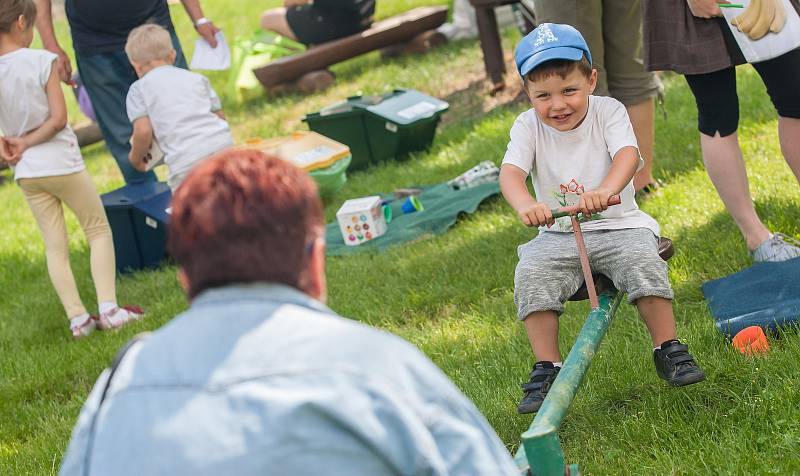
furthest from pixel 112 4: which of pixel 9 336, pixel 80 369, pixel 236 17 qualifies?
pixel 236 17

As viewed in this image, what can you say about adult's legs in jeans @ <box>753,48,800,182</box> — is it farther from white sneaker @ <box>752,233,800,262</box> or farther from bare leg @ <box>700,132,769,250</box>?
white sneaker @ <box>752,233,800,262</box>

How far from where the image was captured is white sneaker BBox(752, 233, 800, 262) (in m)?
4.20

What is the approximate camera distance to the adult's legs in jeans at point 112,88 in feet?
21.5

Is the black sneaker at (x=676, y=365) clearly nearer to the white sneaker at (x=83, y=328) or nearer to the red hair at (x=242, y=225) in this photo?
the red hair at (x=242, y=225)

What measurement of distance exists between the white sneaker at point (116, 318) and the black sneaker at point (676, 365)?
312cm

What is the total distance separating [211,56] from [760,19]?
11.4 ft

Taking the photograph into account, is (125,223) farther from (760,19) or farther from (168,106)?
(760,19)

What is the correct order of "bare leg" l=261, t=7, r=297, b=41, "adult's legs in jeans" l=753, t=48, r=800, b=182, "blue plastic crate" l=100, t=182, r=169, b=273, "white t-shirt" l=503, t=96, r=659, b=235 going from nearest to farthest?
"white t-shirt" l=503, t=96, r=659, b=235 < "adult's legs in jeans" l=753, t=48, r=800, b=182 < "blue plastic crate" l=100, t=182, r=169, b=273 < "bare leg" l=261, t=7, r=297, b=41

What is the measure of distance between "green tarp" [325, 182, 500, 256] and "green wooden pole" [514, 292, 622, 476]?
263 cm

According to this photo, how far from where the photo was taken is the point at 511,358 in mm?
3930

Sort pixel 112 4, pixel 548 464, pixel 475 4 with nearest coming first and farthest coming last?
pixel 548 464
pixel 112 4
pixel 475 4

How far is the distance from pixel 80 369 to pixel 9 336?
925 mm

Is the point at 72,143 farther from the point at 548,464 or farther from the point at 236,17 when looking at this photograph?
the point at 236,17

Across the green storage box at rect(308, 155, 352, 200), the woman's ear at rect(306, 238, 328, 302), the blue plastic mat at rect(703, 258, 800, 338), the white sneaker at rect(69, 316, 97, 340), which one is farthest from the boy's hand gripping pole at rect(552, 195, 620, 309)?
the green storage box at rect(308, 155, 352, 200)
